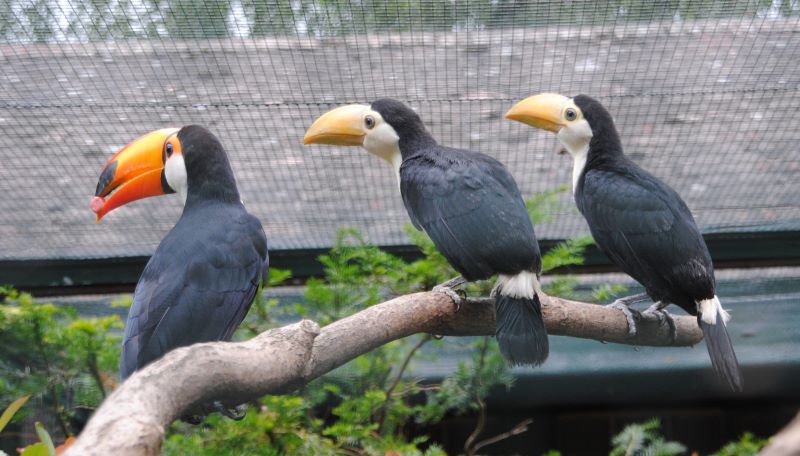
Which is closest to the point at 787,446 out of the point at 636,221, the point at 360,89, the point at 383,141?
the point at 636,221

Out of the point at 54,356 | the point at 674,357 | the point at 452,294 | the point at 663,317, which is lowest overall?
the point at 674,357

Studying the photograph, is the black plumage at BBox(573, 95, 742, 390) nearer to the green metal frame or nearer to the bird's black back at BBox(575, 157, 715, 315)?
the bird's black back at BBox(575, 157, 715, 315)

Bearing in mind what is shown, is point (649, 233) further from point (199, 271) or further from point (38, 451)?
point (38, 451)

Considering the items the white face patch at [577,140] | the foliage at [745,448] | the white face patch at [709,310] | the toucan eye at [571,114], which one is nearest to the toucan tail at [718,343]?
the white face patch at [709,310]

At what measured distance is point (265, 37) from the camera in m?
2.84

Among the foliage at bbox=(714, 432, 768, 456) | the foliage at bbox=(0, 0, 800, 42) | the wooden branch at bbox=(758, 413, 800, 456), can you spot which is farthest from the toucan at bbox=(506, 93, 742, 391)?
the wooden branch at bbox=(758, 413, 800, 456)

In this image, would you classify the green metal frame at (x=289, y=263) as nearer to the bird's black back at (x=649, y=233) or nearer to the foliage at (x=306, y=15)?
the bird's black back at (x=649, y=233)

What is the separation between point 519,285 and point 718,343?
60 cm

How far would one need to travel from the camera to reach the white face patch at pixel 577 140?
9.49 ft

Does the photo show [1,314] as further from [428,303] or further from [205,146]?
[428,303]

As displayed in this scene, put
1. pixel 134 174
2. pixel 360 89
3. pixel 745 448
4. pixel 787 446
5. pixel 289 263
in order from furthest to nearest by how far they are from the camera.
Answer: pixel 289 263 → pixel 745 448 → pixel 360 89 → pixel 134 174 → pixel 787 446

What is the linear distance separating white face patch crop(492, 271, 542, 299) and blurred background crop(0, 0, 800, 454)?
0.93m

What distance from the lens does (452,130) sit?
133 inches

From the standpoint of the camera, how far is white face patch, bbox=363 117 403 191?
279 centimetres
